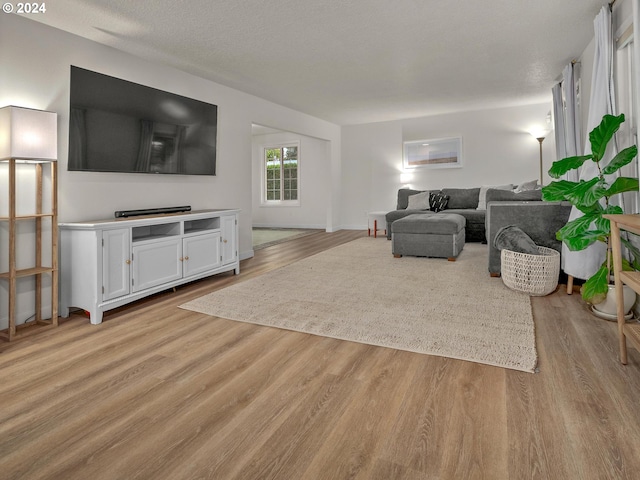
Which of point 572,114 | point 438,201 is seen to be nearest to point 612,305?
point 572,114

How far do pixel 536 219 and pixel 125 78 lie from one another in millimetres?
4038

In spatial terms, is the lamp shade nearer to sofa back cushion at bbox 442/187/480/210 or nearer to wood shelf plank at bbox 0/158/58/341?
wood shelf plank at bbox 0/158/58/341

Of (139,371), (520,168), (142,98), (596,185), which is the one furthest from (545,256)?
(520,168)

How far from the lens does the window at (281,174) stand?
906 centimetres

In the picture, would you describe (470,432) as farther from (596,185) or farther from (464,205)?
(464,205)

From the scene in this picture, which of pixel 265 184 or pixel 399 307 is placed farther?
pixel 265 184

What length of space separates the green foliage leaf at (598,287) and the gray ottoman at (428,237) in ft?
6.77

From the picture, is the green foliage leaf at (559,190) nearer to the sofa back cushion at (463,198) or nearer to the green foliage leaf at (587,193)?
the green foliage leaf at (587,193)

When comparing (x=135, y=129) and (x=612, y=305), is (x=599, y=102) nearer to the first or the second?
(x=612, y=305)

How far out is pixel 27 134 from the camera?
2.42 m

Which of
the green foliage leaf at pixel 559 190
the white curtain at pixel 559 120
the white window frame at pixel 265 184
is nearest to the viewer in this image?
the green foliage leaf at pixel 559 190

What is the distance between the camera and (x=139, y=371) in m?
1.88

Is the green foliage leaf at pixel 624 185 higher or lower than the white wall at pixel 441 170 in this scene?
lower

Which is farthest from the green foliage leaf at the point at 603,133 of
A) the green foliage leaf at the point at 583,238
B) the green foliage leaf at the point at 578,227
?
the green foliage leaf at the point at 583,238
